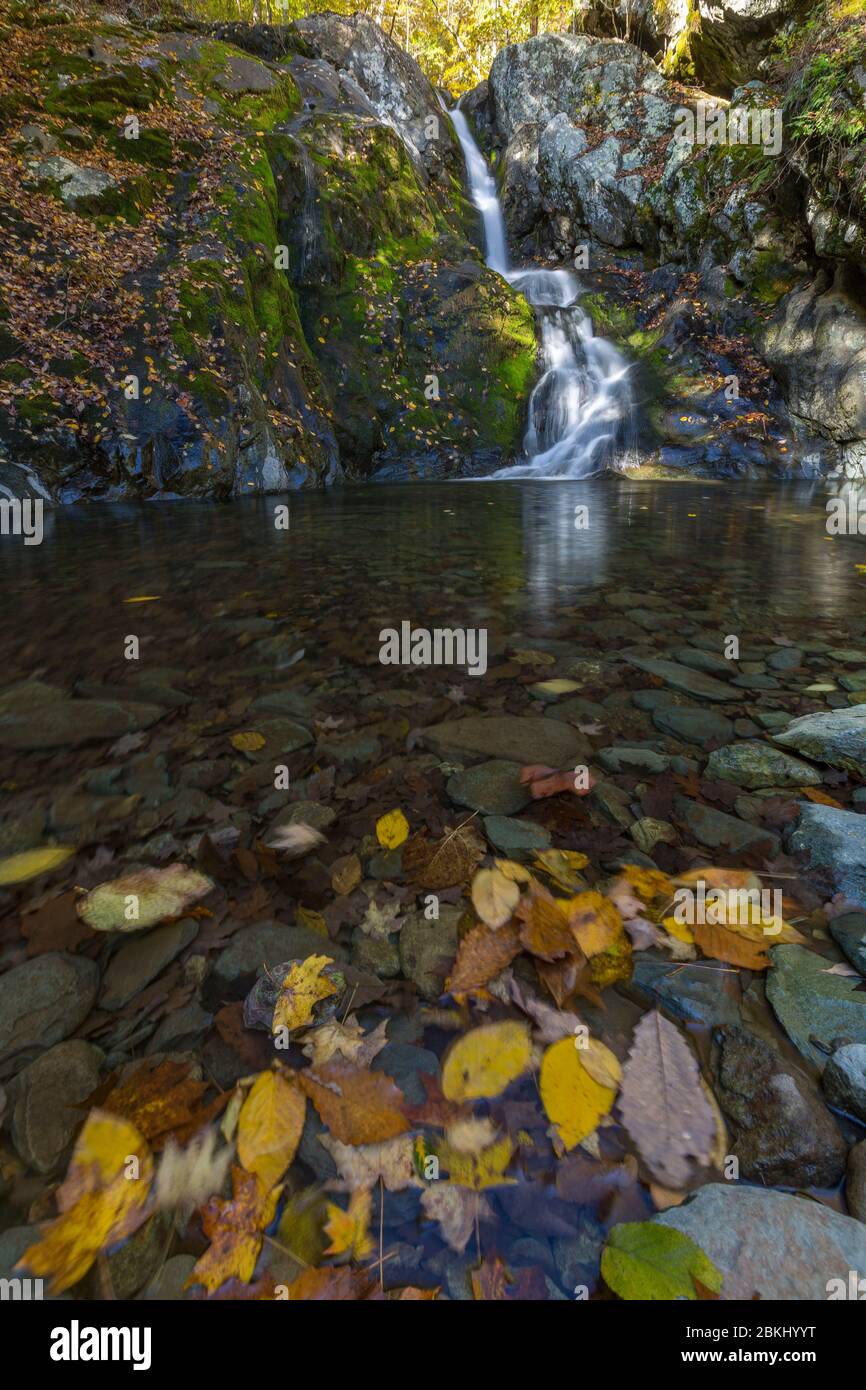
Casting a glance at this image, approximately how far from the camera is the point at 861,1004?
1.30 metres

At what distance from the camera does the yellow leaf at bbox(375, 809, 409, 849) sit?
1919mm

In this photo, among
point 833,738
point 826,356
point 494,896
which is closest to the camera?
point 494,896

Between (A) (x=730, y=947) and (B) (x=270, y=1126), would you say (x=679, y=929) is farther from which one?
(B) (x=270, y=1126)

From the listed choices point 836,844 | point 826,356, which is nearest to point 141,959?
point 836,844

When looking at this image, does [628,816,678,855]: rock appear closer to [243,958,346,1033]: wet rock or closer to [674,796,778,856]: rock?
[674,796,778,856]: rock

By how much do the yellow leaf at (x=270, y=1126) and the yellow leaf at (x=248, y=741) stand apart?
1.40m

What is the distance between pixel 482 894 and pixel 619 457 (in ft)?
50.9

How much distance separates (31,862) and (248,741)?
859 mm

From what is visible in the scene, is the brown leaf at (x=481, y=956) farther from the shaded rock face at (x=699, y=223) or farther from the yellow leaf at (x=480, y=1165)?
the shaded rock face at (x=699, y=223)

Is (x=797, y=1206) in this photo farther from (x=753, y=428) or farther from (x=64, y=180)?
(x=753, y=428)

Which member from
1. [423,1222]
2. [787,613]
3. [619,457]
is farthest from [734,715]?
[619,457]

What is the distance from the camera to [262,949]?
151 centimetres

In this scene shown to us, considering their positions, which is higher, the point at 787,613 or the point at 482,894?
the point at 787,613

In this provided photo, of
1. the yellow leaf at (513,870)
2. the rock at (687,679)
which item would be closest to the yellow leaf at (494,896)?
the yellow leaf at (513,870)
